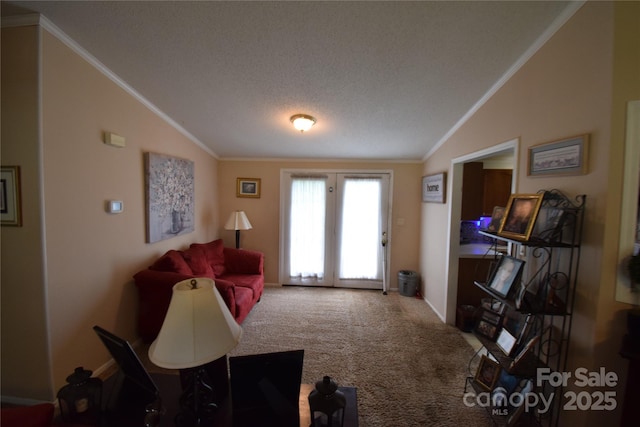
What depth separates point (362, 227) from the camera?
4.25 meters

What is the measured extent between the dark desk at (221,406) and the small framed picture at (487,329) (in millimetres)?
1278

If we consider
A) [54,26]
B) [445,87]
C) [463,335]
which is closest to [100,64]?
[54,26]

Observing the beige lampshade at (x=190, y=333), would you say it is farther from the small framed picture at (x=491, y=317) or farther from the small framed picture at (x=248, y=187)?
the small framed picture at (x=248, y=187)

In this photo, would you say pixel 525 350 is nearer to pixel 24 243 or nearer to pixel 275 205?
pixel 24 243

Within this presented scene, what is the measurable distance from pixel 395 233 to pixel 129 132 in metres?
3.78

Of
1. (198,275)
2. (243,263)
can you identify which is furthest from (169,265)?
(243,263)

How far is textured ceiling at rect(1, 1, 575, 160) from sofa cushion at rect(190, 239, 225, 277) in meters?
1.62

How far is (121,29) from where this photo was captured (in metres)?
1.79

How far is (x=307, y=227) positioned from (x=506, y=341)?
304 centimetres

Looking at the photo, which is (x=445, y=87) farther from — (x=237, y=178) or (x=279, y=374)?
(x=237, y=178)

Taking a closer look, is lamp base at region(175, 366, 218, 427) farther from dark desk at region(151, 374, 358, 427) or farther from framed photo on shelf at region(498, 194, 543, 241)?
framed photo on shelf at region(498, 194, 543, 241)

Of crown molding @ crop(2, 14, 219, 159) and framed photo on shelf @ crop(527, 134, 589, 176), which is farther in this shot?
crown molding @ crop(2, 14, 219, 159)

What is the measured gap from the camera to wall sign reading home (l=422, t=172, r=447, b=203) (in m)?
3.30

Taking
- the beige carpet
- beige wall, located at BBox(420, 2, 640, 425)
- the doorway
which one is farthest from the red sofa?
beige wall, located at BBox(420, 2, 640, 425)
